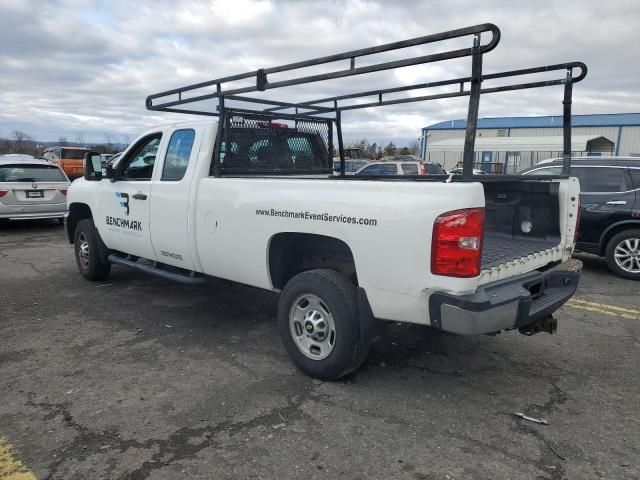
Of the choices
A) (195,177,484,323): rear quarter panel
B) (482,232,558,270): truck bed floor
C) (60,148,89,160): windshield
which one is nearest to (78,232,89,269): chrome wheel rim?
(195,177,484,323): rear quarter panel

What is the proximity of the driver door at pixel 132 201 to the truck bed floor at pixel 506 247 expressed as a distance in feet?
11.1

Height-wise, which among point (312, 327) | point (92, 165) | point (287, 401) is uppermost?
point (92, 165)

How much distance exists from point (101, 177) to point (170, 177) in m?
1.52

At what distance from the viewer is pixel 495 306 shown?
3039mm

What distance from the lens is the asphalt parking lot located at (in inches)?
111

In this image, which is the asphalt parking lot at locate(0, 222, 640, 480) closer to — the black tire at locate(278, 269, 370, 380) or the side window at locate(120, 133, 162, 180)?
the black tire at locate(278, 269, 370, 380)

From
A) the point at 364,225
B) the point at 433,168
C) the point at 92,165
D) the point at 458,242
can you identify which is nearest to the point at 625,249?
the point at 458,242

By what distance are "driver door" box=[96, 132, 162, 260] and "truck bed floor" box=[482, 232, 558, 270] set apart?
3.38m

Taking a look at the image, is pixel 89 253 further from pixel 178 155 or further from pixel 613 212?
pixel 613 212

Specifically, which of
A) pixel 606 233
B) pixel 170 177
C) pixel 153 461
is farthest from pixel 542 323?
pixel 606 233

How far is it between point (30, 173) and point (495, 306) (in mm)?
11378

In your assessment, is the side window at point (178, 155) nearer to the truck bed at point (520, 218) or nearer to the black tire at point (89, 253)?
the black tire at point (89, 253)

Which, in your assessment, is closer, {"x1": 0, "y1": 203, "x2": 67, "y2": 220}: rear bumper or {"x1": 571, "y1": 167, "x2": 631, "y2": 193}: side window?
{"x1": 571, "y1": 167, "x2": 631, "y2": 193}: side window

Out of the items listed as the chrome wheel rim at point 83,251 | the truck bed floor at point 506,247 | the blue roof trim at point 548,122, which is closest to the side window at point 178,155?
the chrome wheel rim at point 83,251
